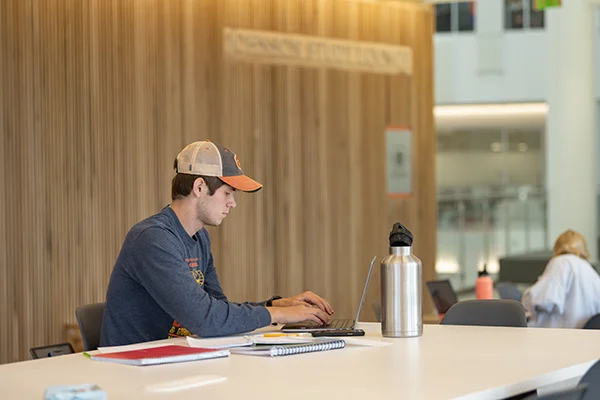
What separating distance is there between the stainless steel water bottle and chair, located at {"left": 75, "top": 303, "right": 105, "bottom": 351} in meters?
1.20

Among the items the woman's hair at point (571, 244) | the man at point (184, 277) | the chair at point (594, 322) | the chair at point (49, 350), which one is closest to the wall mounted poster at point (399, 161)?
the woman's hair at point (571, 244)

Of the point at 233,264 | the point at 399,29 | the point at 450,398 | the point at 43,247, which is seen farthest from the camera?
the point at 399,29

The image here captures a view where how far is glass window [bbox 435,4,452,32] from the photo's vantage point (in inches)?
738

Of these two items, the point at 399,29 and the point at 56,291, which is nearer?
the point at 56,291

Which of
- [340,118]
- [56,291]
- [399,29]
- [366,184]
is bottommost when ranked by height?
[56,291]

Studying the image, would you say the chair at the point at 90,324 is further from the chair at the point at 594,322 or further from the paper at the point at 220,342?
the chair at the point at 594,322

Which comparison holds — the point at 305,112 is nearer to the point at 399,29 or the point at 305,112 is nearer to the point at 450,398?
the point at 399,29

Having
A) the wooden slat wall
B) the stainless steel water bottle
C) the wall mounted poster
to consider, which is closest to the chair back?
the stainless steel water bottle

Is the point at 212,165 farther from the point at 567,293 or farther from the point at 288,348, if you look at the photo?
the point at 567,293

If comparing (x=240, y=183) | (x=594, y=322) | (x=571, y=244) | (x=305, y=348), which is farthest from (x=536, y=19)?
(x=305, y=348)

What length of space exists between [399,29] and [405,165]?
121 centimetres

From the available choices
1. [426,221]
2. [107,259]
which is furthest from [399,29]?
[107,259]

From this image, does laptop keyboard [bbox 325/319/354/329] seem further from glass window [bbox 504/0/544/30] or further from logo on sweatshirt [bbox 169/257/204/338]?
glass window [bbox 504/0/544/30]

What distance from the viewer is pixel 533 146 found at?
1906cm
